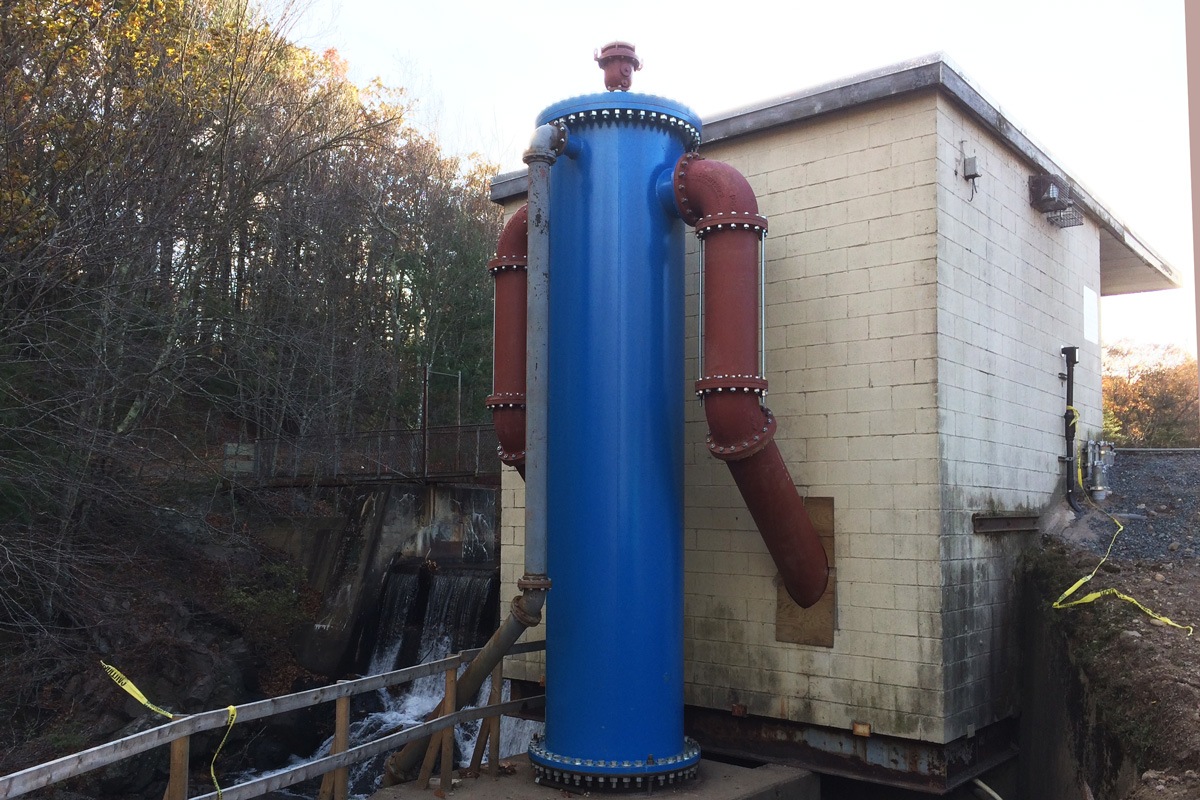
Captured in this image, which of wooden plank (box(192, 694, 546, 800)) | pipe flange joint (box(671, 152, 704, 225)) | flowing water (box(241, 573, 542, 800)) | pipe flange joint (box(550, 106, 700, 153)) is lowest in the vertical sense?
flowing water (box(241, 573, 542, 800))

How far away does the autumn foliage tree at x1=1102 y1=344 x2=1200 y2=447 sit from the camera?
25875 mm

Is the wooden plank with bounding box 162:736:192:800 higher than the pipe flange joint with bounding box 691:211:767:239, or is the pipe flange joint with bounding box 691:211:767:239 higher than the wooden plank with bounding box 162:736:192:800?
the pipe flange joint with bounding box 691:211:767:239

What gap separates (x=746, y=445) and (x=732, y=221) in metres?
1.40

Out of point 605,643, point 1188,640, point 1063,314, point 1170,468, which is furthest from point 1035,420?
point 605,643

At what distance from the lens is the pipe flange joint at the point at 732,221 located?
6.02 meters

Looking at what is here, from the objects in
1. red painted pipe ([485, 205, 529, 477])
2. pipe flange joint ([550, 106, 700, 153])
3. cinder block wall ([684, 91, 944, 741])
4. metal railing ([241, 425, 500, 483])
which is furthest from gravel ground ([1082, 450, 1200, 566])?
metal railing ([241, 425, 500, 483])

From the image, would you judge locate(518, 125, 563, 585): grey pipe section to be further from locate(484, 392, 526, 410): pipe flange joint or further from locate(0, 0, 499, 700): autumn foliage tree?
locate(0, 0, 499, 700): autumn foliage tree

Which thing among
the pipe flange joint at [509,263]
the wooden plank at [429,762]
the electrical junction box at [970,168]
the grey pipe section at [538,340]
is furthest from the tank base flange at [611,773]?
the electrical junction box at [970,168]

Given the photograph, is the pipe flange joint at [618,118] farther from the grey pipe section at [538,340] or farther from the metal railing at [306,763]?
the metal railing at [306,763]

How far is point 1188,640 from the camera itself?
6.19m

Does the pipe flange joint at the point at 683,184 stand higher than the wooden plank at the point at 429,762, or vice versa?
the pipe flange joint at the point at 683,184

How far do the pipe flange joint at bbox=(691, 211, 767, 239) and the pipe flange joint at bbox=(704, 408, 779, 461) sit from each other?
1.17m

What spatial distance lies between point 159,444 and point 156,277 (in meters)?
4.00

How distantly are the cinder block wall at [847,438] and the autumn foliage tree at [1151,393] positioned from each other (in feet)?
66.9
